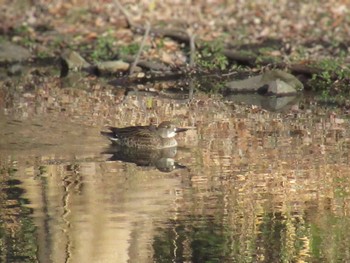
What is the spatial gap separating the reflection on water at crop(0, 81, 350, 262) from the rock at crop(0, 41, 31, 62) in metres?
5.13

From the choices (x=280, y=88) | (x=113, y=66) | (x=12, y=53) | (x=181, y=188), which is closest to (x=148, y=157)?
(x=181, y=188)

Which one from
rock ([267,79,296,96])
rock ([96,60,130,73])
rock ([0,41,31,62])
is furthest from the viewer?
rock ([0,41,31,62])

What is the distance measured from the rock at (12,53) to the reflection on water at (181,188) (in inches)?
202

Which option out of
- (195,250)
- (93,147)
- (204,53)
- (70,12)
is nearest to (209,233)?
(195,250)

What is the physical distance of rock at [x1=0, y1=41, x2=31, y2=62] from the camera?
21.5 metres

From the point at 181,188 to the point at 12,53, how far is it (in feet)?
35.6

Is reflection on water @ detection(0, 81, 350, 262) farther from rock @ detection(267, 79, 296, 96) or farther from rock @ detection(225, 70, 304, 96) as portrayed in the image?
rock @ detection(225, 70, 304, 96)

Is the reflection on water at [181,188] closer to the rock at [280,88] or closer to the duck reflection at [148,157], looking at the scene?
the duck reflection at [148,157]

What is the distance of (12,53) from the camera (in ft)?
71.2

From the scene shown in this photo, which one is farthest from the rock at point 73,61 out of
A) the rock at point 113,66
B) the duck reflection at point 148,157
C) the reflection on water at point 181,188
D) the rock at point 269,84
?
the duck reflection at point 148,157

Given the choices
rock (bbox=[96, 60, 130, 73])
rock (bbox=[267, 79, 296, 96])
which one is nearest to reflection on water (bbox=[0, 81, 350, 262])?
rock (bbox=[267, 79, 296, 96])

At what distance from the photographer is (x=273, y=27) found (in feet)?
76.3

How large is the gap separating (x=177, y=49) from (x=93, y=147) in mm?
8012

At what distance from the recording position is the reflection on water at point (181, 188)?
9484 mm
